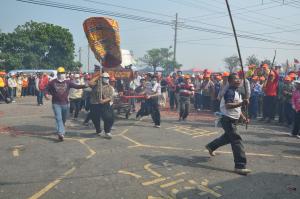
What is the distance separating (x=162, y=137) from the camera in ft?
31.3

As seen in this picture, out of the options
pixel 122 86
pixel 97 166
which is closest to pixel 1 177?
pixel 97 166

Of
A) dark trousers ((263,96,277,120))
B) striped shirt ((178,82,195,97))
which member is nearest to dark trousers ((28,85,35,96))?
striped shirt ((178,82,195,97))

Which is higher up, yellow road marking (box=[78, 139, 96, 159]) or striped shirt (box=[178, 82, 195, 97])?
striped shirt (box=[178, 82, 195, 97])

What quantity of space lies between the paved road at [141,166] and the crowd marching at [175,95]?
0.96 m

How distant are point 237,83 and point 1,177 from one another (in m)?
4.91

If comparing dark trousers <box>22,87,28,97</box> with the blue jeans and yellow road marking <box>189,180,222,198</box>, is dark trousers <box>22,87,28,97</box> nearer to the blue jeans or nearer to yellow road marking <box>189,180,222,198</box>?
the blue jeans

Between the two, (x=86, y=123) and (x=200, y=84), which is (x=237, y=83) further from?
(x=200, y=84)

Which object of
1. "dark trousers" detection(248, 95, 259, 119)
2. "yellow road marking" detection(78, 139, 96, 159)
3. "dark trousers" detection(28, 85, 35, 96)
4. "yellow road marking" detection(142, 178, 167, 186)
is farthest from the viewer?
"dark trousers" detection(28, 85, 35, 96)

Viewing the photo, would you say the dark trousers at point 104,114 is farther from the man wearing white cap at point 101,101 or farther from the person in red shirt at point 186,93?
the person in red shirt at point 186,93

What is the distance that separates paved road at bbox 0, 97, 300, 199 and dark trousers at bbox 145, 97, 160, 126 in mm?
812

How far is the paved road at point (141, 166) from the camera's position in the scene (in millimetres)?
5277

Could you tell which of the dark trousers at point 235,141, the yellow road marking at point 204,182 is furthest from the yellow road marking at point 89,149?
the dark trousers at point 235,141

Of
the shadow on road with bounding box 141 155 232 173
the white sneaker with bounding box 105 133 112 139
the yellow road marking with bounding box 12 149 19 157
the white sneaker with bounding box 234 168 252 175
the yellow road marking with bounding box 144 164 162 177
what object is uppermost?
the white sneaker with bounding box 105 133 112 139

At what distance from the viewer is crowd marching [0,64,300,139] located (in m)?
9.20
